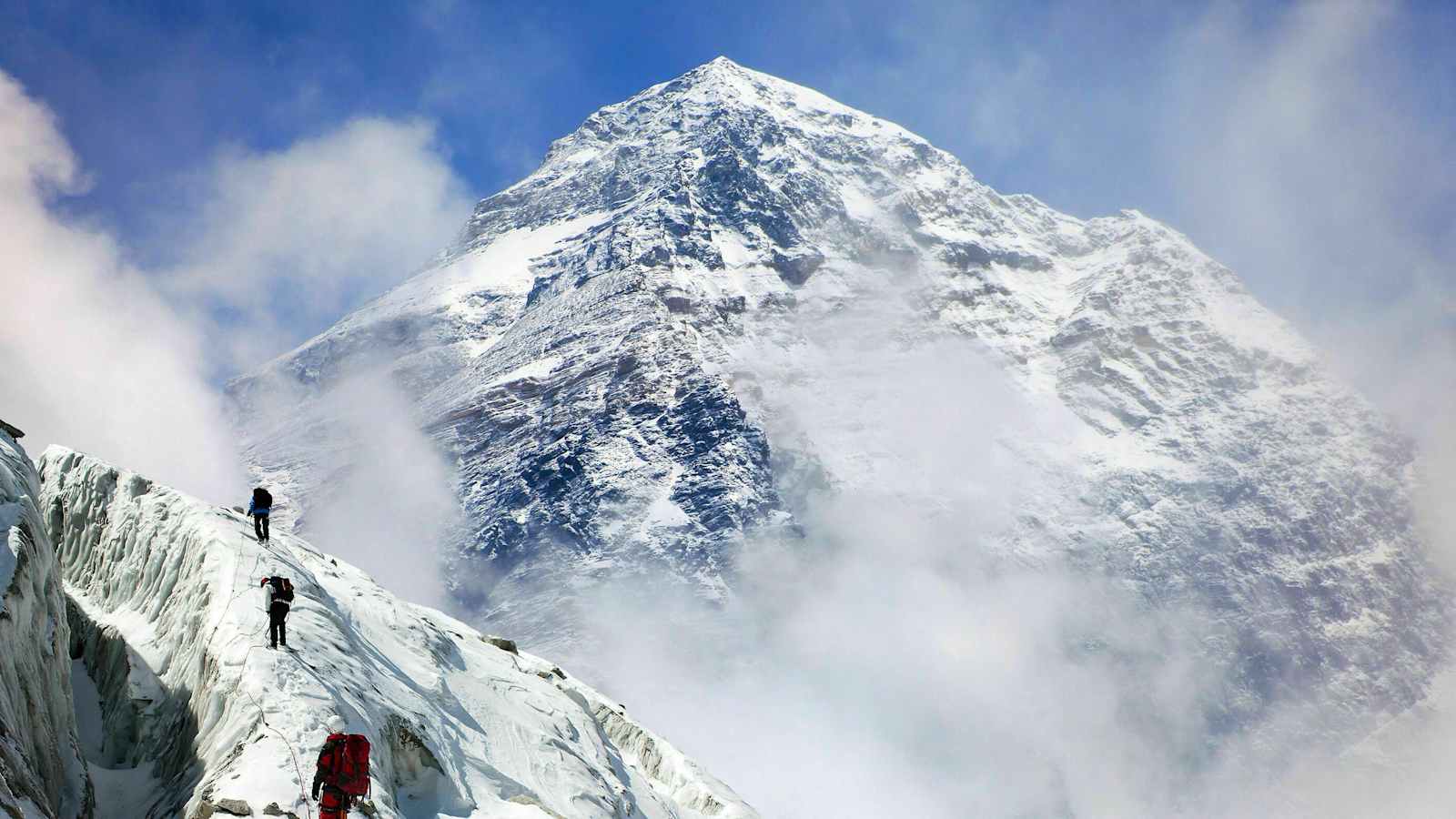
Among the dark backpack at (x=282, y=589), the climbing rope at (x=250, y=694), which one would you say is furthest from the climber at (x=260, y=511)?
the dark backpack at (x=282, y=589)

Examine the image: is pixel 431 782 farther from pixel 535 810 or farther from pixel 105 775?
pixel 105 775

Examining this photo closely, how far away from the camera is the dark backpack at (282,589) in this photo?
1389 inches

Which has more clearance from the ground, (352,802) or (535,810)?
(535,810)

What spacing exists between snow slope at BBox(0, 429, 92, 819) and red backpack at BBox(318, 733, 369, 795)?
20.4 feet

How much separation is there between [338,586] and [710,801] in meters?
27.5

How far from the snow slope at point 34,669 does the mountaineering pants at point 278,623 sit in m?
5.67

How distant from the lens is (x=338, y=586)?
5266cm

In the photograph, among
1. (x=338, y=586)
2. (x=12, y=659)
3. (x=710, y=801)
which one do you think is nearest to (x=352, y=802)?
(x=12, y=659)

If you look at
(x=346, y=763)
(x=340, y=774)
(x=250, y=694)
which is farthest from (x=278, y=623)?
(x=340, y=774)

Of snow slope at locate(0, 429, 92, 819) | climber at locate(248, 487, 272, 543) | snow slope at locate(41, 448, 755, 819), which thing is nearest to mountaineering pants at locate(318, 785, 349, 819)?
snow slope at locate(41, 448, 755, 819)

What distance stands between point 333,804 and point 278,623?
10.1 metres

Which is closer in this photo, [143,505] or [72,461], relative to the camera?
[143,505]

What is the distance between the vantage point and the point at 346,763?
89.0 ft

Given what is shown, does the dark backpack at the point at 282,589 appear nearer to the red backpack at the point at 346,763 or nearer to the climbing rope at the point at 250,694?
the climbing rope at the point at 250,694
